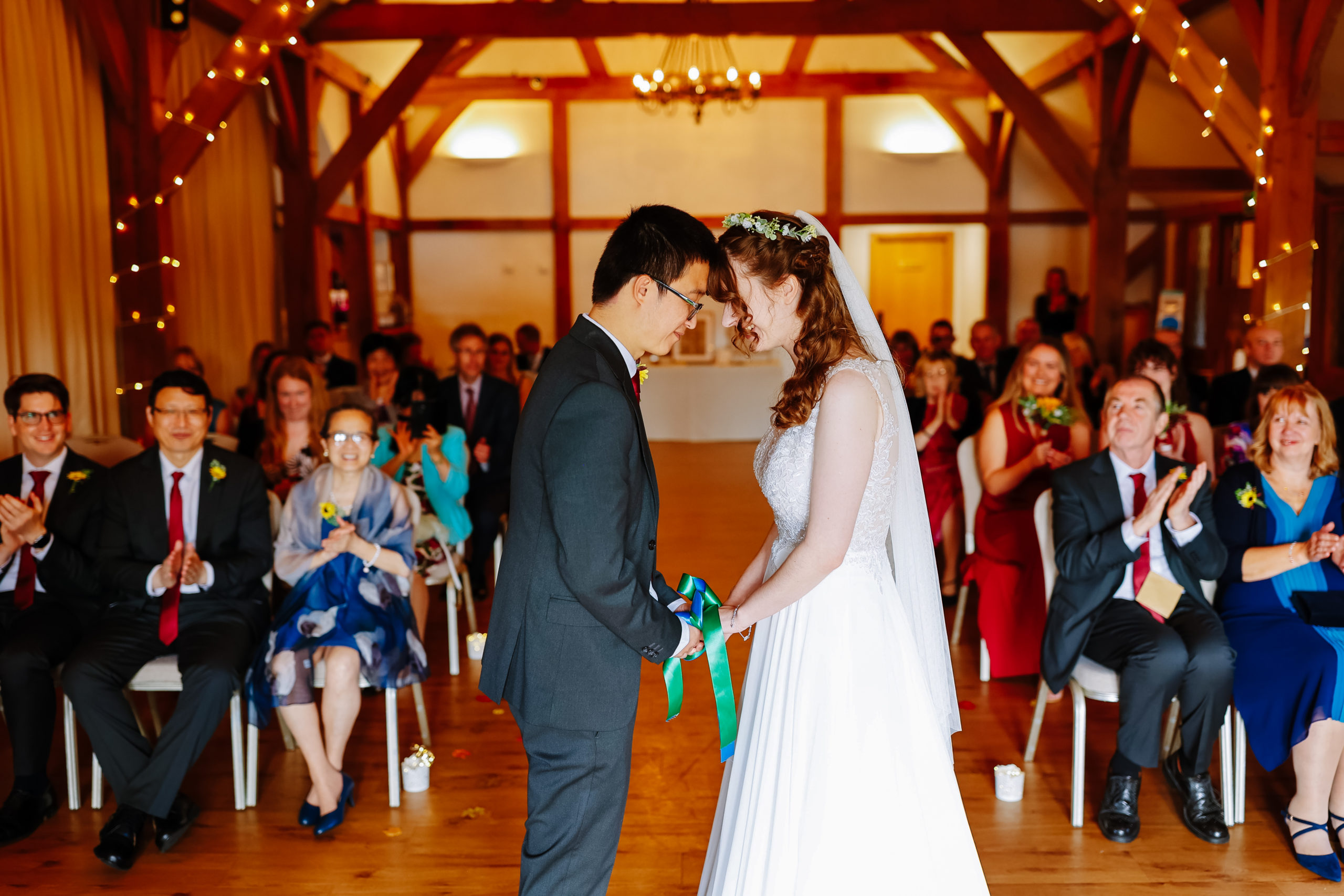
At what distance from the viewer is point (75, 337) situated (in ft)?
21.5

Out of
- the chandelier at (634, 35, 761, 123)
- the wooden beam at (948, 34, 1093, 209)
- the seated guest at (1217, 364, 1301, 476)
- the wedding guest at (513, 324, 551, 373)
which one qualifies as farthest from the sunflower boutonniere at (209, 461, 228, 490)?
the wooden beam at (948, 34, 1093, 209)

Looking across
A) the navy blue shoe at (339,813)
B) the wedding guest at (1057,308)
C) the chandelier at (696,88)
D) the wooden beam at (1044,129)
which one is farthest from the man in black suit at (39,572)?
the wedding guest at (1057,308)

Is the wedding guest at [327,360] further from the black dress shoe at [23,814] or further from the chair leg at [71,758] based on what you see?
the black dress shoe at [23,814]

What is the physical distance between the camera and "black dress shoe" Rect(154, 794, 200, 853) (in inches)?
116

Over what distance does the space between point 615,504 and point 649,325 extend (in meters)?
0.33

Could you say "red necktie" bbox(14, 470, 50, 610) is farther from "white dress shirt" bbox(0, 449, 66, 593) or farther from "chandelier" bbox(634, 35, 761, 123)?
"chandelier" bbox(634, 35, 761, 123)

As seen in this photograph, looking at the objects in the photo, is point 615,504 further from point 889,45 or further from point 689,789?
point 889,45

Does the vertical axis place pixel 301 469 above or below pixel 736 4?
below

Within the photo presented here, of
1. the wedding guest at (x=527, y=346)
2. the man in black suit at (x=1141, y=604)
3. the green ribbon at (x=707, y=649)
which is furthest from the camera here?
the wedding guest at (x=527, y=346)

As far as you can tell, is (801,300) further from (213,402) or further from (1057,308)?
(1057,308)

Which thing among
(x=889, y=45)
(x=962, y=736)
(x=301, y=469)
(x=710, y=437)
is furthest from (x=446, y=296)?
(x=962, y=736)

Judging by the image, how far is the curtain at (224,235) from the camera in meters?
7.91

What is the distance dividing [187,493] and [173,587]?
12.3 inches

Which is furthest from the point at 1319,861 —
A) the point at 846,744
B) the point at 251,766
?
the point at 251,766
